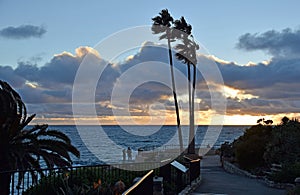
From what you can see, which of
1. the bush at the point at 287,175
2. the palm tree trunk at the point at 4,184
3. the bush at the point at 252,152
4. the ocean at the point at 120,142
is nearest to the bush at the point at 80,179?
the palm tree trunk at the point at 4,184

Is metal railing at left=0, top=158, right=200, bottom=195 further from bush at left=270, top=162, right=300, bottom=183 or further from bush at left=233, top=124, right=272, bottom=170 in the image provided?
bush at left=233, top=124, right=272, bottom=170

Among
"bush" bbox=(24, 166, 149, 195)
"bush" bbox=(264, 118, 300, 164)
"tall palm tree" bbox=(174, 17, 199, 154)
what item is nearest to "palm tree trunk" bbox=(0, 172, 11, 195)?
"bush" bbox=(24, 166, 149, 195)

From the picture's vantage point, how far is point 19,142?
1420 centimetres

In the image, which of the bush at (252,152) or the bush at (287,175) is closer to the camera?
the bush at (287,175)

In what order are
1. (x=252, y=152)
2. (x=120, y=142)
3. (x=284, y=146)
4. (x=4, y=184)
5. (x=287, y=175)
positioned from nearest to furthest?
(x=4, y=184) → (x=287, y=175) → (x=284, y=146) → (x=252, y=152) → (x=120, y=142)

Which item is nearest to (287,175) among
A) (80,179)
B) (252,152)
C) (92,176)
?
(252,152)

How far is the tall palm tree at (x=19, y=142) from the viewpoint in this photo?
44.9ft

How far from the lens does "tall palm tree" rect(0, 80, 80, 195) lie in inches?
539

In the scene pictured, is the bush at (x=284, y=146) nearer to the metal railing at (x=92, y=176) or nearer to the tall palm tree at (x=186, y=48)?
the metal railing at (x=92, y=176)

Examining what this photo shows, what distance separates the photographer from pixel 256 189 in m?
15.9

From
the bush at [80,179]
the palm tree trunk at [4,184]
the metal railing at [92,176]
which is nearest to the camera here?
the bush at [80,179]

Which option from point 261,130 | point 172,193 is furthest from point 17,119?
point 261,130

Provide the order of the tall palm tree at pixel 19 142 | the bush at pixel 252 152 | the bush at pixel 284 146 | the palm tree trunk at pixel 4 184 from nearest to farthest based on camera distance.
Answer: the palm tree trunk at pixel 4 184 < the tall palm tree at pixel 19 142 < the bush at pixel 284 146 < the bush at pixel 252 152

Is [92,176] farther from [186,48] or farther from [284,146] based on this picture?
[186,48]
